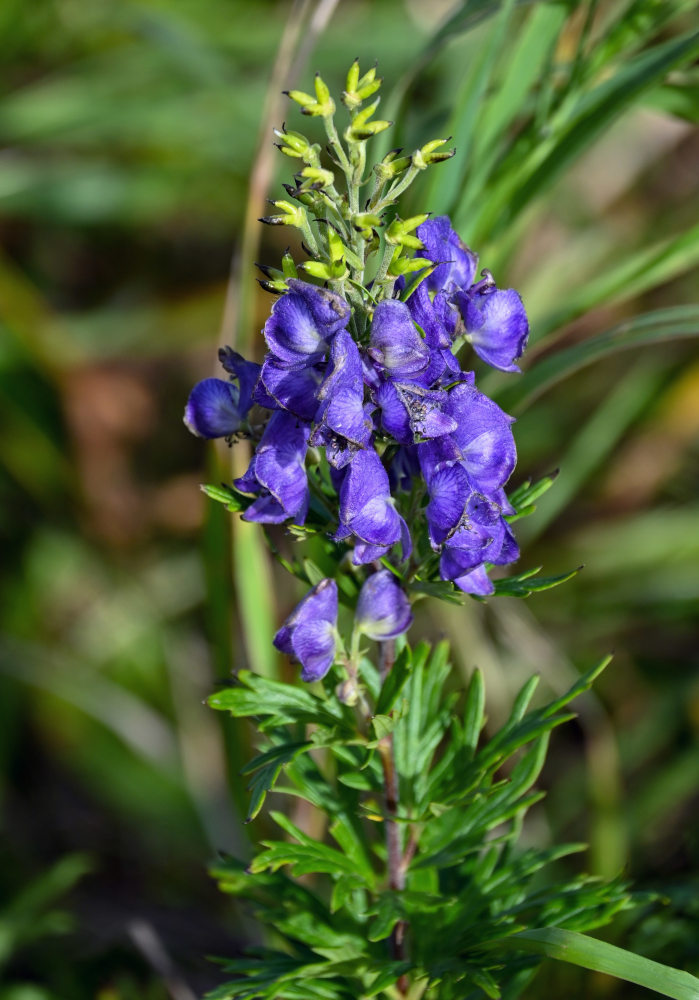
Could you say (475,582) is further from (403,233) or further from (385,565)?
(403,233)

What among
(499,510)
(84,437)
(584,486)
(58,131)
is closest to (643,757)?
(584,486)

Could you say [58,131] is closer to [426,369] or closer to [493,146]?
[493,146]

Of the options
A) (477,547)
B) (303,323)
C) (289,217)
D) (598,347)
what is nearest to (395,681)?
(477,547)

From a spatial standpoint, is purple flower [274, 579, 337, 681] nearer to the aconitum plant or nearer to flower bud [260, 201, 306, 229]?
the aconitum plant

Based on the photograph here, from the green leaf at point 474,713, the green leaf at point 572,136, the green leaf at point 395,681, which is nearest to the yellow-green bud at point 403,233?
the green leaf at point 395,681

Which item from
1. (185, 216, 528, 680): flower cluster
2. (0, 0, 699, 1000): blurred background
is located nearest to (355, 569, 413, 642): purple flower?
(185, 216, 528, 680): flower cluster

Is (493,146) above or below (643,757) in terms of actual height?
above

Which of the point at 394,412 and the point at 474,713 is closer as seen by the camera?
the point at 394,412
